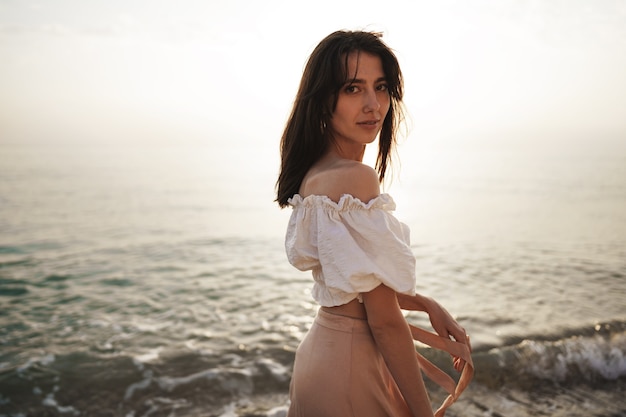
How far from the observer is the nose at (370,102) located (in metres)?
1.78

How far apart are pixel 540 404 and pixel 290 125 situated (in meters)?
4.30

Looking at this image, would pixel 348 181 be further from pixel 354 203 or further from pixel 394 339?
pixel 394 339

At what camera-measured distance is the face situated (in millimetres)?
1758

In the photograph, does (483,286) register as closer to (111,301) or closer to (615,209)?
(111,301)

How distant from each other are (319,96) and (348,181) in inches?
14.8

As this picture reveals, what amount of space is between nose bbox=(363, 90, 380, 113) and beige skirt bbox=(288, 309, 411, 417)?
75 cm

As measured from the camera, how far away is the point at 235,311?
7.34 meters

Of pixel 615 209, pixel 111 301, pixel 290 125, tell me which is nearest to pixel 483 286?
pixel 111 301

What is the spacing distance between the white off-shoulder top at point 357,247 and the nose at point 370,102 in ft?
1.19

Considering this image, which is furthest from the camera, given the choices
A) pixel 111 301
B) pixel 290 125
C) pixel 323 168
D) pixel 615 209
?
pixel 615 209

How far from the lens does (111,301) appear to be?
7.94m

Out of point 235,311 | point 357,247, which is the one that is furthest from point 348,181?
point 235,311

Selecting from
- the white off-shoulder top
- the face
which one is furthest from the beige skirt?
the face

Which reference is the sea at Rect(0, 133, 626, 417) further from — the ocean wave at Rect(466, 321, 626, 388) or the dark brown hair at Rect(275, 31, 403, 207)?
the dark brown hair at Rect(275, 31, 403, 207)
